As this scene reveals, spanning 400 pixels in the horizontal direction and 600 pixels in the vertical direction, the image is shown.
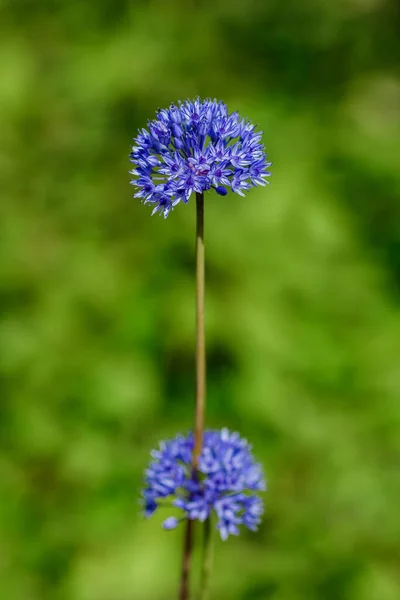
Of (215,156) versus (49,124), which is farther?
(49,124)

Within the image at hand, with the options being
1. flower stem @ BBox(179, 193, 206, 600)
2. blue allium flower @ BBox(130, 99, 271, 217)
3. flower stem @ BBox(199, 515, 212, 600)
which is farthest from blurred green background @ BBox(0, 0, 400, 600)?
blue allium flower @ BBox(130, 99, 271, 217)

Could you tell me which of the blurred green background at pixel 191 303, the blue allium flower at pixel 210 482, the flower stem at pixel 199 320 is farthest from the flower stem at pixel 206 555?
the blurred green background at pixel 191 303

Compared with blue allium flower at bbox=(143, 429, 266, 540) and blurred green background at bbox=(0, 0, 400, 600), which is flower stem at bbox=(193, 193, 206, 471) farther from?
blurred green background at bbox=(0, 0, 400, 600)

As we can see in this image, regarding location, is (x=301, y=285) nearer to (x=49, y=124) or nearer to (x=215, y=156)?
(x=49, y=124)

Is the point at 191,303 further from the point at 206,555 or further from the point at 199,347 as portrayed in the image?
the point at 199,347

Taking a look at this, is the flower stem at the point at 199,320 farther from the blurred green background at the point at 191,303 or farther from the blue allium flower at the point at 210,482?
the blurred green background at the point at 191,303

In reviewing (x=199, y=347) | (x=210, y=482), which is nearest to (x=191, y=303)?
(x=210, y=482)

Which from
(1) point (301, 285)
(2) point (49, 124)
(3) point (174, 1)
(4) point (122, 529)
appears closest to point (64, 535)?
(4) point (122, 529)
